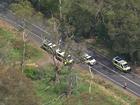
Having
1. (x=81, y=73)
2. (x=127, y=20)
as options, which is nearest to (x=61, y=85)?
(x=81, y=73)

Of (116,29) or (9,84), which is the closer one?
(9,84)

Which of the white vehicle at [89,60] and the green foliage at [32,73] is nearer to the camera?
the green foliage at [32,73]

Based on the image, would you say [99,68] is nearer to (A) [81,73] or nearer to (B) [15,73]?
(A) [81,73]

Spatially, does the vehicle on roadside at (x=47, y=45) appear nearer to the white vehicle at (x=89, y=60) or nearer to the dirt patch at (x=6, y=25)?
the white vehicle at (x=89, y=60)

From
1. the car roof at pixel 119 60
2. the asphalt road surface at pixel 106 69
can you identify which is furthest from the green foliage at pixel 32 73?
the car roof at pixel 119 60

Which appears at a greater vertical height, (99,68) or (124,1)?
(124,1)

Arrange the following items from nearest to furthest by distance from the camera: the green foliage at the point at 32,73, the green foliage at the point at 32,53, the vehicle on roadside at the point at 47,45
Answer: the green foliage at the point at 32,73 → the vehicle on roadside at the point at 47,45 → the green foliage at the point at 32,53

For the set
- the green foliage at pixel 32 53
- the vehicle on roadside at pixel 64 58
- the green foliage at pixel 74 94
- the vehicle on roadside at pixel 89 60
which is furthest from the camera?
the green foliage at pixel 32 53

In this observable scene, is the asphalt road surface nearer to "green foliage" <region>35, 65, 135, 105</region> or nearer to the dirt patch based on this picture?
the dirt patch
